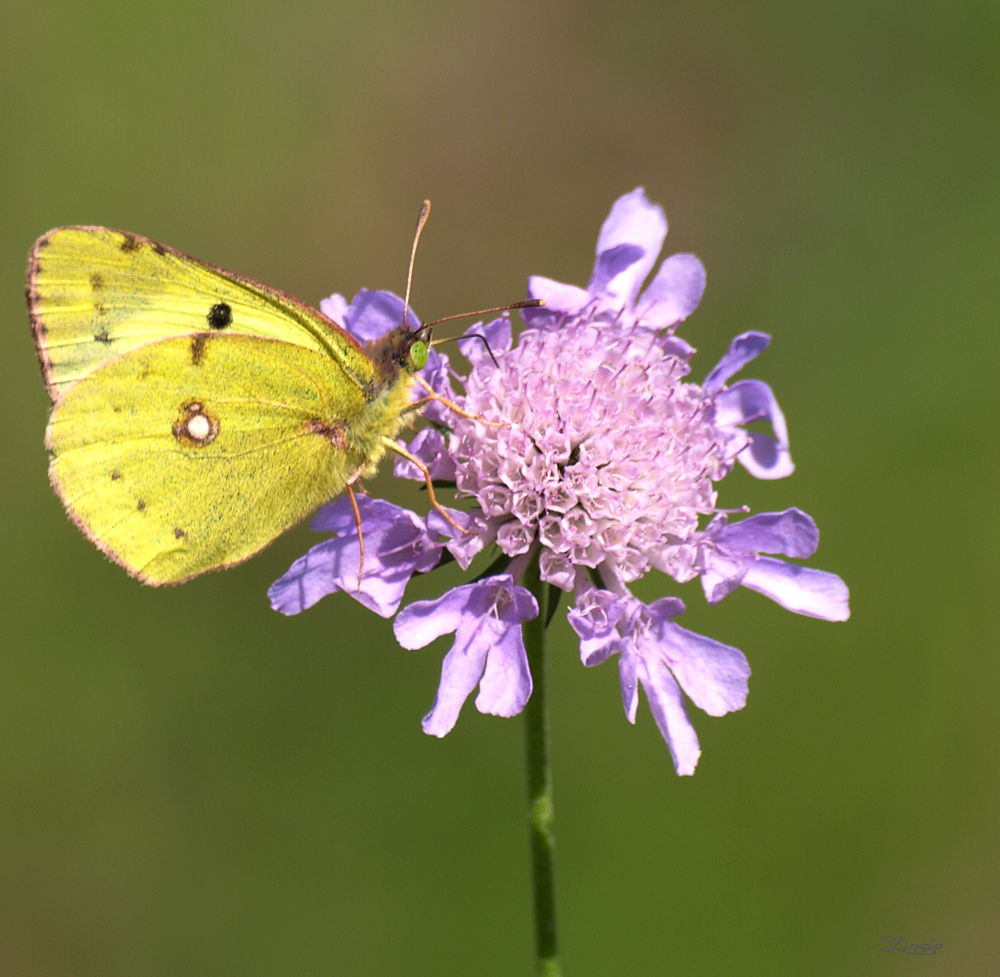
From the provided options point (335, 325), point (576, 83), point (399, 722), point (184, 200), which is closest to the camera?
point (335, 325)

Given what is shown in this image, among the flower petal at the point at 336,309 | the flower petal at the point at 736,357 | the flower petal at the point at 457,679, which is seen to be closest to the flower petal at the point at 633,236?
the flower petal at the point at 736,357

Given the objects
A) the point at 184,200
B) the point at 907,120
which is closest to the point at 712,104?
the point at 907,120

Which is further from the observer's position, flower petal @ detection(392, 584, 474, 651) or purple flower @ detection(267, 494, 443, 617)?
purple flower @ detection(267, 494, 443, 617)

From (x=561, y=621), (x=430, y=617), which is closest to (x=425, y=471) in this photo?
(x=430, y=617)

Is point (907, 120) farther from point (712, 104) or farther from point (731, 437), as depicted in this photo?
point (731, 437)

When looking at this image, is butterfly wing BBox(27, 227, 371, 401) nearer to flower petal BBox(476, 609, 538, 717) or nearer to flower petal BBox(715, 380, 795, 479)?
flower petal BBox(476, 609, 538, 717)
